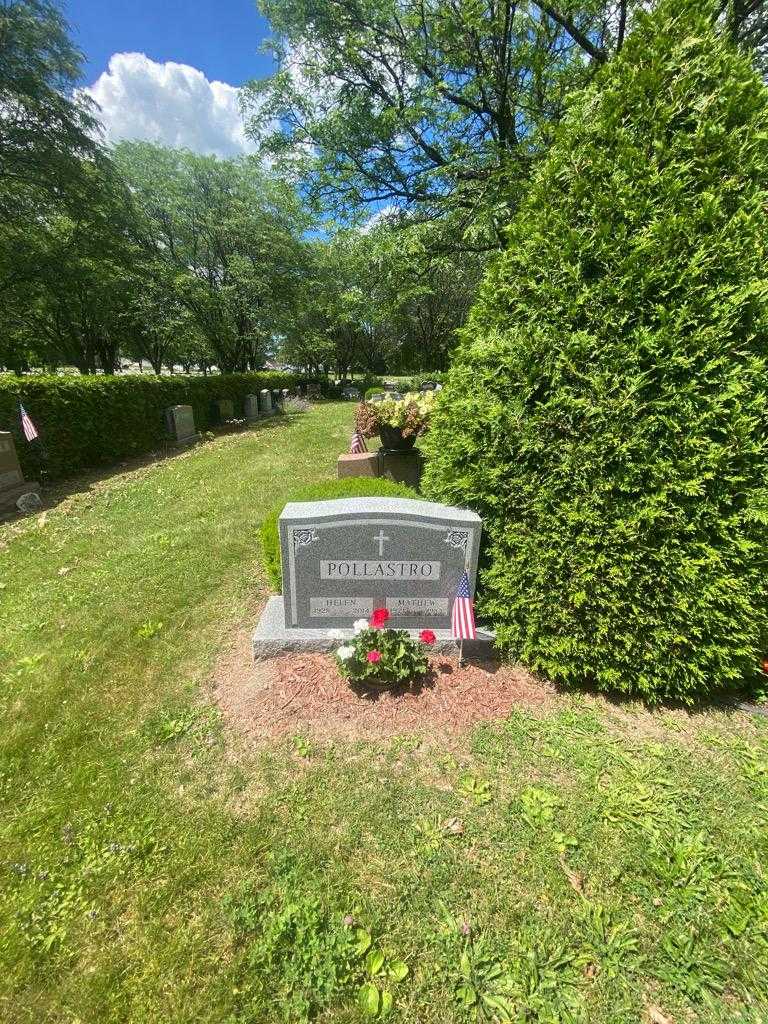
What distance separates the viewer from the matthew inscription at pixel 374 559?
3275 millimetres

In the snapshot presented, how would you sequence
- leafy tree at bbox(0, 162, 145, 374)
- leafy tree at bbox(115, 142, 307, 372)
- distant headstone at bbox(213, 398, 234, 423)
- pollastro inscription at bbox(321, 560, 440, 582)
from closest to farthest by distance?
pollastro inscription at bbox(321, 560, 440, 582), leafy tree at bbox(0, 162, 145, 374), distant headstone at bbox(213, 398, 234, 423), leafy tree at bbox(115, 142, 307, 372)

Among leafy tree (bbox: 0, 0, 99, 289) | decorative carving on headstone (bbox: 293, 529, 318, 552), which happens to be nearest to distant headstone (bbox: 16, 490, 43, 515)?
decorative carving on headstone (bbox: 293, 529, 318, 552)

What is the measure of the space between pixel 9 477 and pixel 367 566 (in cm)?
811

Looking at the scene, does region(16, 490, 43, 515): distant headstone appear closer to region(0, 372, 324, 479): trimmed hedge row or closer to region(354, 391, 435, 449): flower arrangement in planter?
region(0, 372, 324, 479): trimmed hedge row

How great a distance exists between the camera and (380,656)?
10.3 ft

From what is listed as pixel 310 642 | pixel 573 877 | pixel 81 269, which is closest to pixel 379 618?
pixel 310 642

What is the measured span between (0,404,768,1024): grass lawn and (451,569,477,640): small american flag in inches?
27.5

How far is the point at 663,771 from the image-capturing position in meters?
2.59

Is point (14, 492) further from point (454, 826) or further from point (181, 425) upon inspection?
point (454, 826)

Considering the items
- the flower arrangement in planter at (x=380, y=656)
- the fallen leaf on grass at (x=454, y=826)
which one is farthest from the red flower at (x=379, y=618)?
the fallen leaf on grass at (x=454, y=826)

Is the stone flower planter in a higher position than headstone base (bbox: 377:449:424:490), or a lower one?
higher

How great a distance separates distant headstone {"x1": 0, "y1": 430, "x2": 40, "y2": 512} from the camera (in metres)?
7.37

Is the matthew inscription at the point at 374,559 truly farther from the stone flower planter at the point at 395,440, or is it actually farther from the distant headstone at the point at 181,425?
the distant headstone at the point at 181,425

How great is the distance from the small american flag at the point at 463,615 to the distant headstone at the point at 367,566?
0.52 feet
